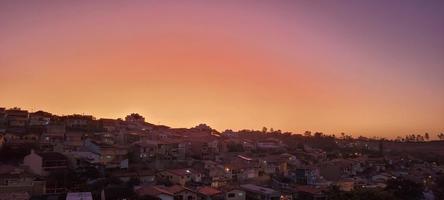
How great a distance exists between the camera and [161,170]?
32094 millimetres

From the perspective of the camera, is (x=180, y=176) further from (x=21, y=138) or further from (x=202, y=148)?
(x=21, y=138)

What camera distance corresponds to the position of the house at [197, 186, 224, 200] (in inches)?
1050

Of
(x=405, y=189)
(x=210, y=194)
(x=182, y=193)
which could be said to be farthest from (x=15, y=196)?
(x=405, y=189)

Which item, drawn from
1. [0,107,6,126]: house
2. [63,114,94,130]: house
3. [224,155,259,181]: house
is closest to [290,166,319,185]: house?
[224,155,259,181]: house

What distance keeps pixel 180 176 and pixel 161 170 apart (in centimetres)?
253

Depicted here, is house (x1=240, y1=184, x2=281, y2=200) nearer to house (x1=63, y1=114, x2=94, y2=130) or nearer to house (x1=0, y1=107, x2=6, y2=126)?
house (x1=63, y1=114, x2=94, y2=130)

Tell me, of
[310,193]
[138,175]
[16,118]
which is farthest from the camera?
[16,118]

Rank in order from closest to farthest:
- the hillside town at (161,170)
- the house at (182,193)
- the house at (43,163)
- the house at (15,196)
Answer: the house at (15,196)
the hillside town at (161,170)
the house at (182,193)
the house at (43,163)

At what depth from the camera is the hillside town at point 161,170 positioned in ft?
79.2

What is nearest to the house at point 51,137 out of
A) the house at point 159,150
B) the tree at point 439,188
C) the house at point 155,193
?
→ the house at point 159,150

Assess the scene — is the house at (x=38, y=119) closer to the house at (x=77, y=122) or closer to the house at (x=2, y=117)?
the house at (x=77, y=122)

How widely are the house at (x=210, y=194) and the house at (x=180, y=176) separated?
2.74 m

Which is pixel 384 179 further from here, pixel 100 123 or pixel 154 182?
pixel 100 123

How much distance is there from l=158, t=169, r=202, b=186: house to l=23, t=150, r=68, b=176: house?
6540mm
